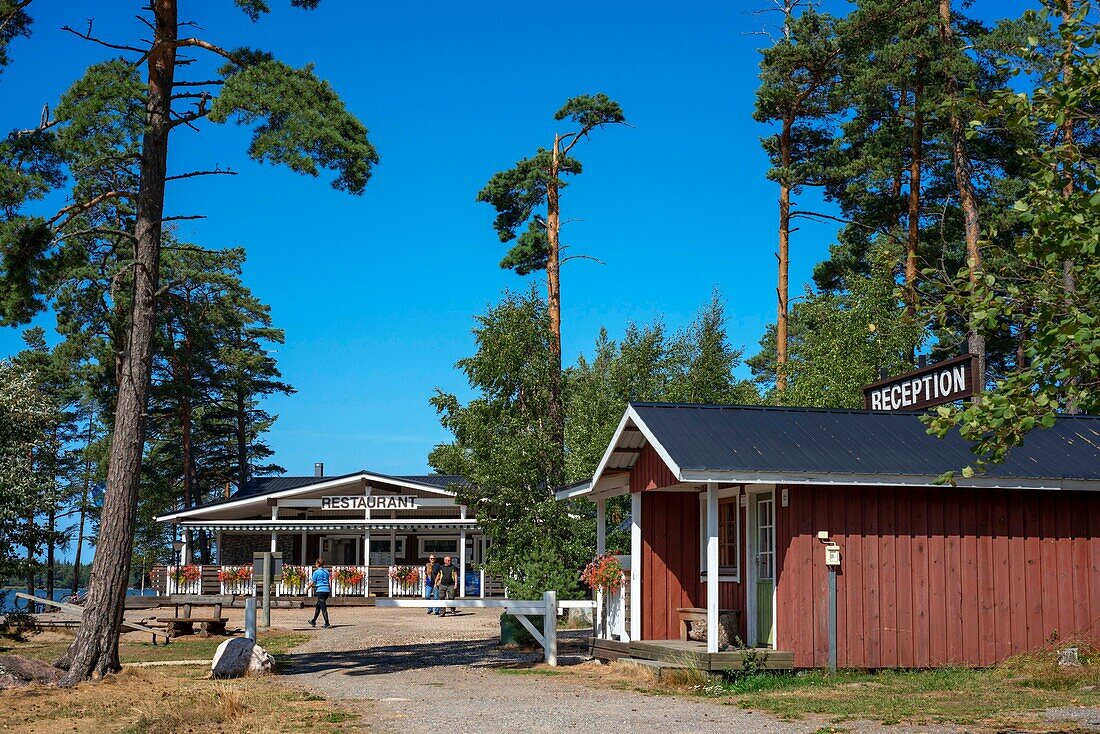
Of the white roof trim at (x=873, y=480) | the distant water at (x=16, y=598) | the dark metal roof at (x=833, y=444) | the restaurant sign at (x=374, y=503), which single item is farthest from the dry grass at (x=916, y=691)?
the restaurant sign at (x=374, y=503)

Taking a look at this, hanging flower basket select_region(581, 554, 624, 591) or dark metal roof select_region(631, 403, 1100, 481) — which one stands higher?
dark metal roof select_region(631, 403, 1100, 481)

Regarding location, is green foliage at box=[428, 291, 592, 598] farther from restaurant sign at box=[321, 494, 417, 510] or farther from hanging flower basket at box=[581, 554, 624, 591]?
restaurant sign at box=[321, 494, 417, 510]

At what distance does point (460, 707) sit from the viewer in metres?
12.3

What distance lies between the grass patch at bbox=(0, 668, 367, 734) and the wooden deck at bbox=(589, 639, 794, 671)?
411 cm

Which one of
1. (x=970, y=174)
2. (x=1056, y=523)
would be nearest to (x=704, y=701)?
(x=1056, y=523)

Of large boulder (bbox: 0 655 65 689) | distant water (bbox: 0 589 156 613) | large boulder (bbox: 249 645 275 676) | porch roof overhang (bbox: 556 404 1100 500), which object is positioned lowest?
distant water (bbox: 0 589 156 613)

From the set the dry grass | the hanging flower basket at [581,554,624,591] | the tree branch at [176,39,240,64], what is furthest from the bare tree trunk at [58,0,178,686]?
the hanging flower basket at [581,554,624,591]

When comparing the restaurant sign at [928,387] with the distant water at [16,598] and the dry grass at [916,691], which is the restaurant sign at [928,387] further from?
the distant water at [16,598]

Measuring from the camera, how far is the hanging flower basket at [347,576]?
36562 millimetres

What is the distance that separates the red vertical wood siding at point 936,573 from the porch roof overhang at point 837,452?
39cm

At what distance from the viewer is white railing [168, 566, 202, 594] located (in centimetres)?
3769

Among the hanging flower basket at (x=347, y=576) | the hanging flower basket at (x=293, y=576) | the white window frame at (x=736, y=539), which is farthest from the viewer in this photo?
the hanging flower basket at (x=347, y=576)

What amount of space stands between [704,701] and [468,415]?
10839mm

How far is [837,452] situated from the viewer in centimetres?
1488
